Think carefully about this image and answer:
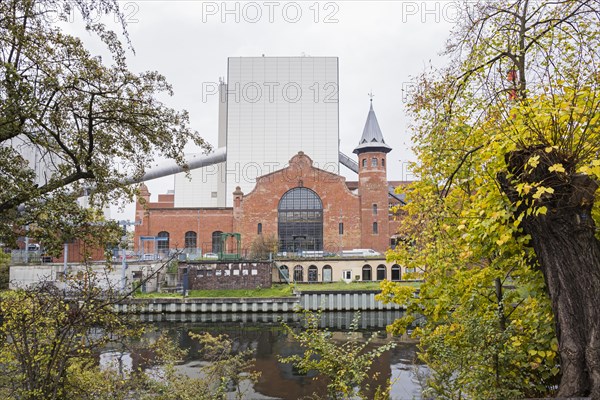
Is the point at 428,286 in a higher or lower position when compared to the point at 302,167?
lower

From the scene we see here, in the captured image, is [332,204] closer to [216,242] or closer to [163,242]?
[216,242]

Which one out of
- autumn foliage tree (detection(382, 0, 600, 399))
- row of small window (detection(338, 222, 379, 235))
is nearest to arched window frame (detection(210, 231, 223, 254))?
row of small window (detection(338, 222, 379, 235))

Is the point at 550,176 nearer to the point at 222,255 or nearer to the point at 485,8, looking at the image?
the point at 485,8

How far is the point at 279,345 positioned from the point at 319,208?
2521 cm

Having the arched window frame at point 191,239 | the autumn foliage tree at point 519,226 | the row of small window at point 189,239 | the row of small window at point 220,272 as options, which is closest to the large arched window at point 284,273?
the row of small window at point 220,272

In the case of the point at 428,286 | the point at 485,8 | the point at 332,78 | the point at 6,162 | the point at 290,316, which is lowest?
the point at 290,316

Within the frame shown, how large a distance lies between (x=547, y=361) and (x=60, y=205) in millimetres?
5991

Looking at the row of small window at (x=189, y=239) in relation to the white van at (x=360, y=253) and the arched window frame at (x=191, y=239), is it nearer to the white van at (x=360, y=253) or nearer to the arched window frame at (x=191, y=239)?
the arched window frame at (x=191, y=239)

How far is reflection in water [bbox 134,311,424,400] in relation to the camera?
527 inches

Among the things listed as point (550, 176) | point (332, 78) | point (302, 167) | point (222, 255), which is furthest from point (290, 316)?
point (332, 78)

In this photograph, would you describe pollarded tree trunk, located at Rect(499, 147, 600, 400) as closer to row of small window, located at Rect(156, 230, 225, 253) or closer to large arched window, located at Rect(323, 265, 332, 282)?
large arched window, located at Rect(323, 265, 332, 282)

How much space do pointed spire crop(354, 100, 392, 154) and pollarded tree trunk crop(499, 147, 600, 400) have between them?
40.0 meters

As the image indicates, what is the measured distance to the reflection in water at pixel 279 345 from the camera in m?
13.4

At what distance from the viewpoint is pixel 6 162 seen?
20.4 ft
